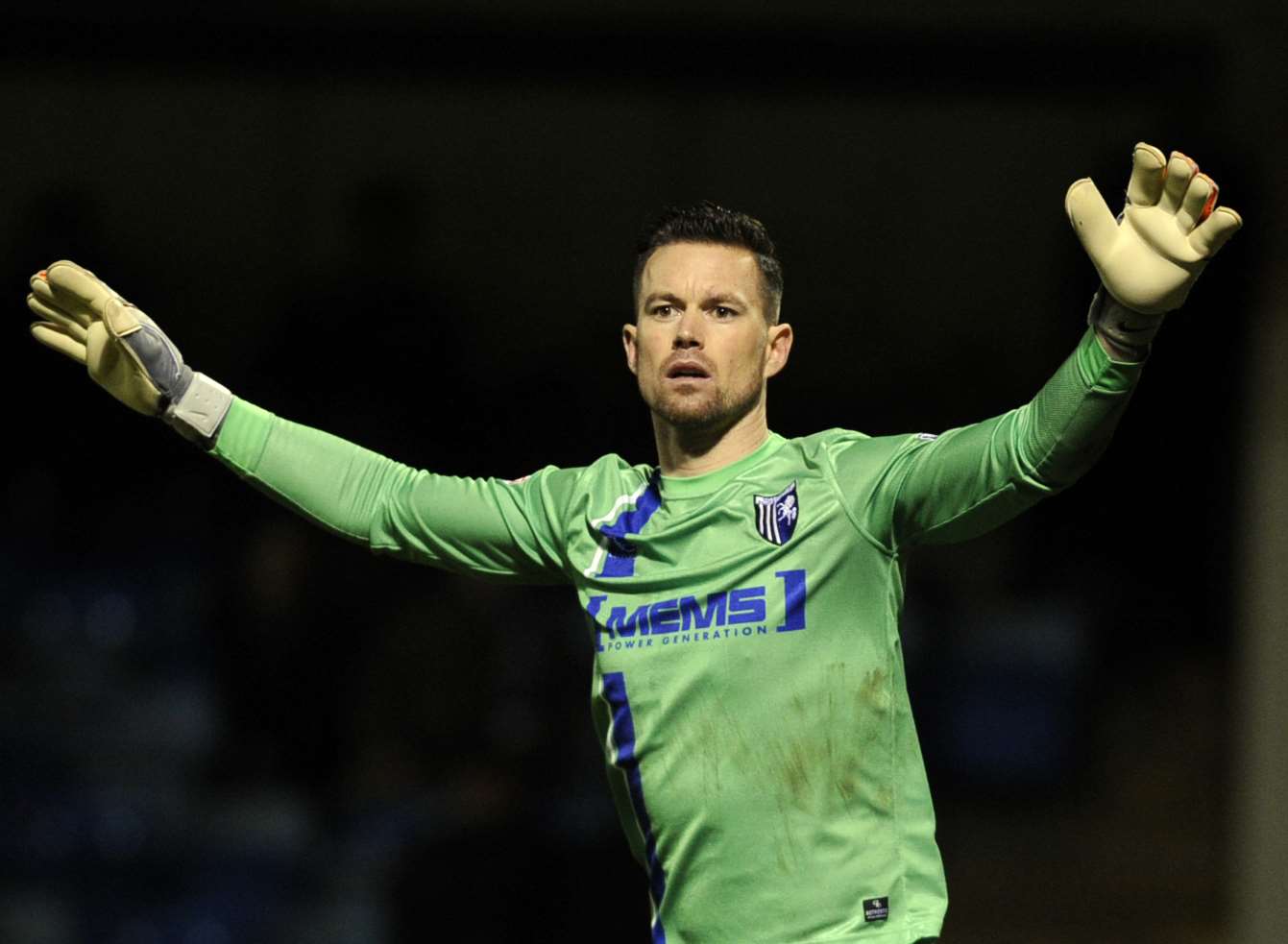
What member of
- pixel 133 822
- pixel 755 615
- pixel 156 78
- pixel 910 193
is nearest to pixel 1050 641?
pixel 910 193

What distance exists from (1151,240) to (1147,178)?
0.34ft

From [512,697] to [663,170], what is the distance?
6.79 ft

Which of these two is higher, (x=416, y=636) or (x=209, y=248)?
(x=209, y=248)

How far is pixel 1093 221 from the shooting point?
3.43m

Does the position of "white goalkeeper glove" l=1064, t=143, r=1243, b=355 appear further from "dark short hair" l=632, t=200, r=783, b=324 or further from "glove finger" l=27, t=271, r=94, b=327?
"glove finger" l=27, t=271, r=94, b=327

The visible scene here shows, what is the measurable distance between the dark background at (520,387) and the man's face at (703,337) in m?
3.62

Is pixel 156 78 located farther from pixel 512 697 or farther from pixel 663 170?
pixel 512 697

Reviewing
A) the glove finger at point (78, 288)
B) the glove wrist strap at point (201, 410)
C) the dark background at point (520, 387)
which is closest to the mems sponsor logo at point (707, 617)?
the glove wrist strap at point (201, 410)

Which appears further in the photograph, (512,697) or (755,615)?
(512,697)

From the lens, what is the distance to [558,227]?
27.2ft

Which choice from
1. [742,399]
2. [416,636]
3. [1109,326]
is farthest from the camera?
[416,636]

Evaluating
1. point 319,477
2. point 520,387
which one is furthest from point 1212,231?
point 520,387

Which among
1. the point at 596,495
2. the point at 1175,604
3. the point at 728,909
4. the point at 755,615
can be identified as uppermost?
the point at 1175,604

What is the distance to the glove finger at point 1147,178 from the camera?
3385 mm
